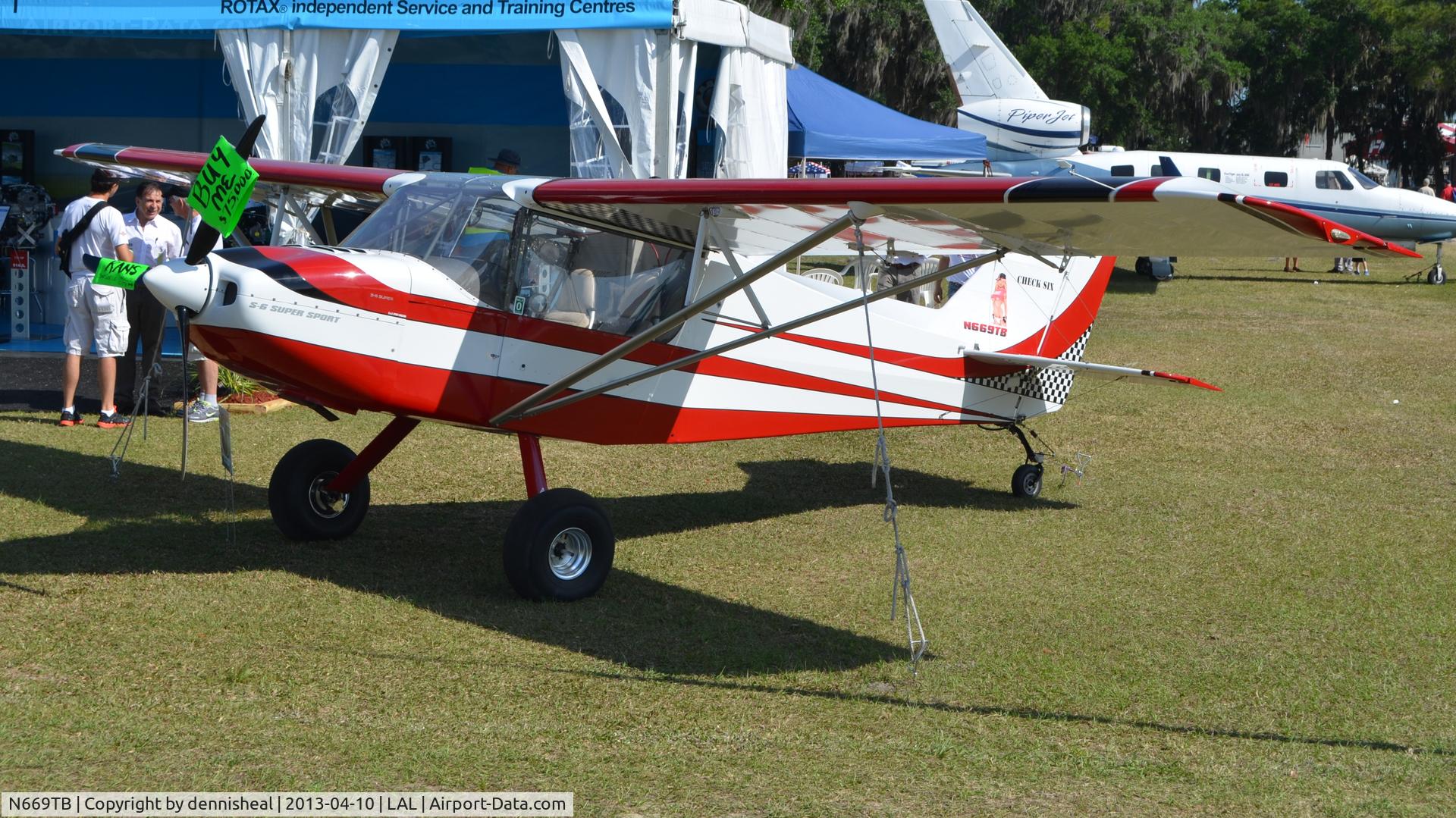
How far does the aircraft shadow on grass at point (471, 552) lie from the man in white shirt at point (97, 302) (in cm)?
85

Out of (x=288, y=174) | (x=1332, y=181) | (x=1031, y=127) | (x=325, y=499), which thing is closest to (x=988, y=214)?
(x=325, y=499)

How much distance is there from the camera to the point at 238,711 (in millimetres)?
4891

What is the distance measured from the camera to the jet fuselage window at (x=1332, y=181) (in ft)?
87.5

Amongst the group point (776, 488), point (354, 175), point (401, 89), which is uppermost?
point (401, 89)

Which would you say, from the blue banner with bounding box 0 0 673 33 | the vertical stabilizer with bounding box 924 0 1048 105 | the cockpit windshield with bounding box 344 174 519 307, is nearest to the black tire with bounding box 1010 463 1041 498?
the cockpit windshield with bounding box 344 174 519 307

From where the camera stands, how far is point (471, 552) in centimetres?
753

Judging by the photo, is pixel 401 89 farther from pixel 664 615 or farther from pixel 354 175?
pixel 664 615

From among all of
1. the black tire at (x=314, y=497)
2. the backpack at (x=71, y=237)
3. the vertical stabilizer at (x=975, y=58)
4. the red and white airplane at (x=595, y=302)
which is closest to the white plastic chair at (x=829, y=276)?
the red and white airplane at (x=595, y=302)

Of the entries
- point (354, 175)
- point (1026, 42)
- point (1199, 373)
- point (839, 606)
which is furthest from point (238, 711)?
point (1026, 42)

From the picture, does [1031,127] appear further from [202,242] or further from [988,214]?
[202,242]

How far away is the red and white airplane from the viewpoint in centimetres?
552

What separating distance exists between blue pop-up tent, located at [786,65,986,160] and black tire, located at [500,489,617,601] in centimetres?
1145

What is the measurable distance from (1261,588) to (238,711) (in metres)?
5.43

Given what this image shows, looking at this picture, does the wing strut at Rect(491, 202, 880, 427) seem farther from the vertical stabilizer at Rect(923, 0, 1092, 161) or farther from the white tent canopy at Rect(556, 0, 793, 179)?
the vertical stabilizer at Rect(923, 0, 1092, 161)
